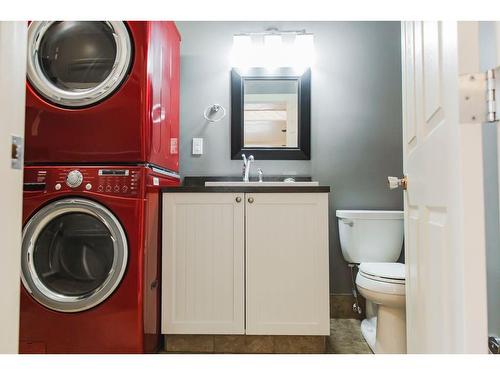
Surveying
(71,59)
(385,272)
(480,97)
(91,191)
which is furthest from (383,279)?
(71,59)

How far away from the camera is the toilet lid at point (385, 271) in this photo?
4.79 feet

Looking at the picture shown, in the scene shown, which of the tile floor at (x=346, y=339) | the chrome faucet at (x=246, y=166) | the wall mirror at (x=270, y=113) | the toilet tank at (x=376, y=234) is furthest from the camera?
the wall mirror at (x=270, y=113)

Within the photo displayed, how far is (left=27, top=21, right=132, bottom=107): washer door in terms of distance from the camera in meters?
1.53

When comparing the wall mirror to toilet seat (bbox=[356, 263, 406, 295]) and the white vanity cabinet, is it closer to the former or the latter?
the white vanity cabinet

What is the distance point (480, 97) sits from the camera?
0.60 m

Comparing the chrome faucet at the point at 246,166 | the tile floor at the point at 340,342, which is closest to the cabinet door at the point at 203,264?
the tile floor at the point at 340,342

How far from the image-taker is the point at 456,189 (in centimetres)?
64

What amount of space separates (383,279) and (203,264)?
0.87 metres

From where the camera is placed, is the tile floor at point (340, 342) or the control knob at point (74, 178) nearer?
the control knob at point (74, 178)

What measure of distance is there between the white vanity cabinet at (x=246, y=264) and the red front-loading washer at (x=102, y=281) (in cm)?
16

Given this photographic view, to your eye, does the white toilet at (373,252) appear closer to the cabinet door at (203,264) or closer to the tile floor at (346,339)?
the tile floor at (346,339)

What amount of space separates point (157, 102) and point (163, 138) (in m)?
0.21

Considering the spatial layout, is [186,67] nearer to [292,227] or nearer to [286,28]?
[286,28]
